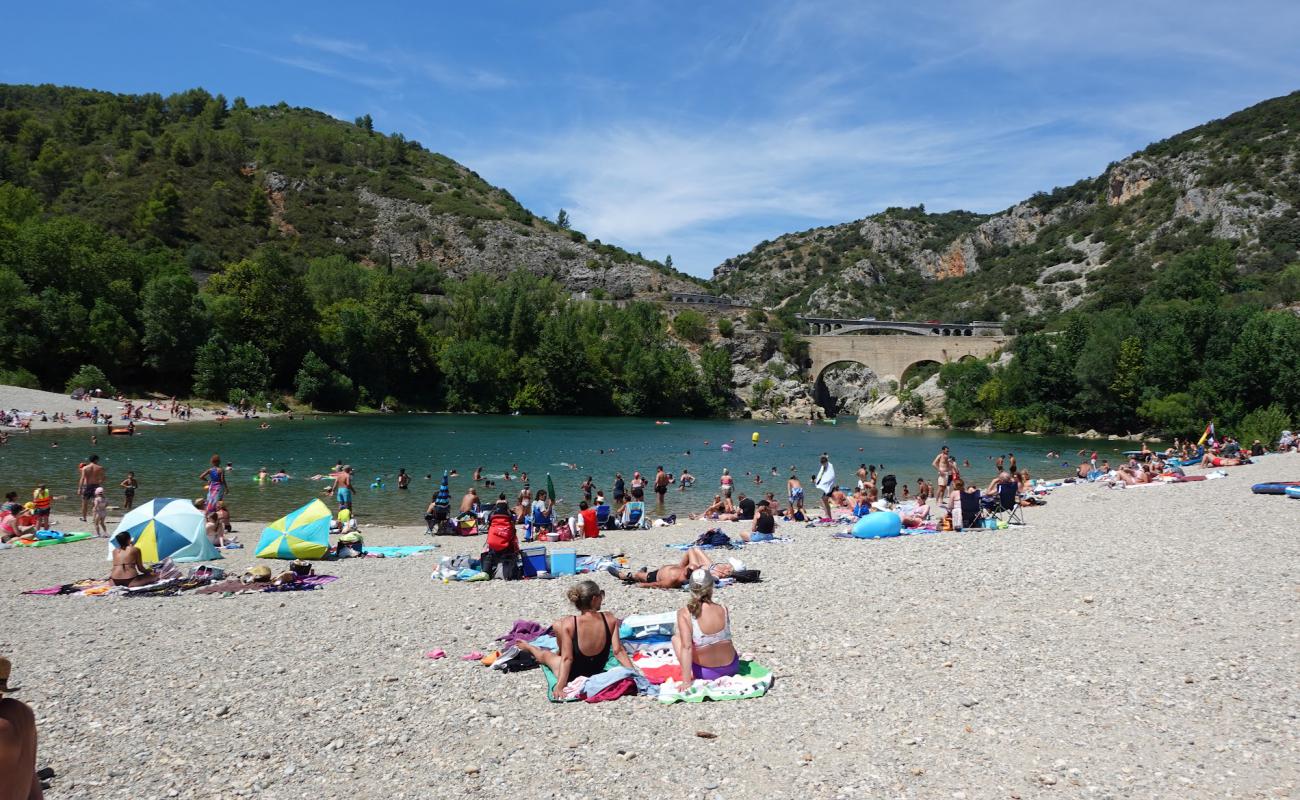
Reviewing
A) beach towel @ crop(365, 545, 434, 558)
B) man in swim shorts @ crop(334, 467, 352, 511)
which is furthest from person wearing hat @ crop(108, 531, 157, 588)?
man in swim shorts @ crop(334, 467, 352, 511)

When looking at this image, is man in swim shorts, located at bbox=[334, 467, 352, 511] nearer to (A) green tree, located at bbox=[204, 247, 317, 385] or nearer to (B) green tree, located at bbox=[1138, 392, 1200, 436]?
(A) green tree, located at bbox=[204, 247, 317, 385]

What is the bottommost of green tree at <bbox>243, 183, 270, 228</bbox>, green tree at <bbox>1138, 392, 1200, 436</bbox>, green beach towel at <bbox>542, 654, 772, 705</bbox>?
green beach towel at <bbox>542, 654, 772, 705</bbox>

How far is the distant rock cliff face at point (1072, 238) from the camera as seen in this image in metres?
106

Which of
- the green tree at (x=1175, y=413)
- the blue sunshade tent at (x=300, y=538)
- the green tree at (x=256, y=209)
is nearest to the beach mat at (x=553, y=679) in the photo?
the blue sunshade tent at (x=300, y=538)

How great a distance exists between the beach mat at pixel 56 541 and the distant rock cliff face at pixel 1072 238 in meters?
115

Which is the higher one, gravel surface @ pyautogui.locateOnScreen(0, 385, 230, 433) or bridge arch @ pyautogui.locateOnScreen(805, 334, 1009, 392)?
bridge arch @ pyautogui.locateOnScreen(805, 334, 1009, 392)

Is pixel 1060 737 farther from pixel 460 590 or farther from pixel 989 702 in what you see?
pixel 460 590

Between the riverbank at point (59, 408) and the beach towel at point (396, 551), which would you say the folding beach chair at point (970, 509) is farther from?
the riverbank at point (59, 408)

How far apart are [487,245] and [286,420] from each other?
262 feet

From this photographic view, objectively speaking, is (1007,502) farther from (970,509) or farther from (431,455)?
(431,455)

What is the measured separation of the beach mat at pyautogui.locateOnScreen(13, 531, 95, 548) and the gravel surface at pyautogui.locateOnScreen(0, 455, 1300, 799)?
4.71m

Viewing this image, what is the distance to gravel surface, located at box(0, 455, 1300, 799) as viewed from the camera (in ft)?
18.9

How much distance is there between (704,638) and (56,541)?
16.8 m

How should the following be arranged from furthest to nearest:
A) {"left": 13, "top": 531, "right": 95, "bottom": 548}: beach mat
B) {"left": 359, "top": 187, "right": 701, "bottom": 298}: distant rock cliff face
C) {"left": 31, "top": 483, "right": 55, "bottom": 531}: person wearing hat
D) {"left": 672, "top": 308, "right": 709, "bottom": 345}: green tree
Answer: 1. {"left": 359, "top": 187, "right": 701, "bottom": 298}: distant rock cliff face
2. {"left": 672, "top": 308, "right": 709, "bottom": 345}: green tree
3. {"left": 31, "top": 483, "right": 55, "bottom": 531}: person wearing hat
4. {"left": 13, "top": 531, "right": 95, "bottom": 548}: beach mat
